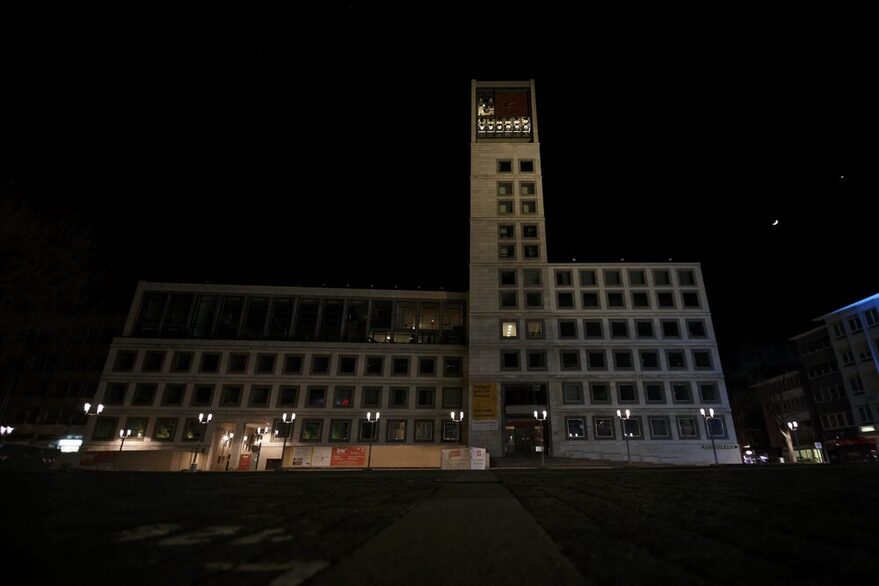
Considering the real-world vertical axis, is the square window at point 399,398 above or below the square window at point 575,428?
above

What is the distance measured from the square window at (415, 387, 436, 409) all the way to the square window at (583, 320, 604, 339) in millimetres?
19401

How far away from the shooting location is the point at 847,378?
51.6 meters

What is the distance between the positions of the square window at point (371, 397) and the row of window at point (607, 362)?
15.0m

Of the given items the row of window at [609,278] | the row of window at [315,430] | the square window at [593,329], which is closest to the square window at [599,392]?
the square window at [593,329]

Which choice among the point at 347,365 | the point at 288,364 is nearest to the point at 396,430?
the point at 347,365

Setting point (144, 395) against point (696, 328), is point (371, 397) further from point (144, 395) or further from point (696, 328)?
point (696, 328)

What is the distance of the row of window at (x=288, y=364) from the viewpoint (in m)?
46.5

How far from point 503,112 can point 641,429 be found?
45.1 m

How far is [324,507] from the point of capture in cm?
485

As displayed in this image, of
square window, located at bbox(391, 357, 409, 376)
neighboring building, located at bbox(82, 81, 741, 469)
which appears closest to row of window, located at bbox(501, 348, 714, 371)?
neighboring building, located at bbox(82, 81, 741, 469)

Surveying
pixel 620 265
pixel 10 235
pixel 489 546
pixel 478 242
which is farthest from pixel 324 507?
pixel 620 265

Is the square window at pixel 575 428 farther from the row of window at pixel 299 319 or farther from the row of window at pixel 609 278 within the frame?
the row of window at pixel 299 319

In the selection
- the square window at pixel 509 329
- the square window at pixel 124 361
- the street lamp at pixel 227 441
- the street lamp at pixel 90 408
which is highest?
the square window at pixel 509 329

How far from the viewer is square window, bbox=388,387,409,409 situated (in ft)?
153
